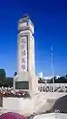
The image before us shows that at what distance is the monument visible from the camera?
2278cm

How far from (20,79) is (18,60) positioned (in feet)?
6.56

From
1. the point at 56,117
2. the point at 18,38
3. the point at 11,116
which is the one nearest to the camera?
the point at 11,116

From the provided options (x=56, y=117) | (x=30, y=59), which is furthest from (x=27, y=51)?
(x=56, y=117)

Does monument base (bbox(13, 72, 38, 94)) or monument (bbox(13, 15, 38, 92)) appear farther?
monument (bbox(13, 15, 38, 92))

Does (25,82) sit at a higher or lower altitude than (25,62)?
lower

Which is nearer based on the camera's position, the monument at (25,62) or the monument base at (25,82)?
the monument base at (25,82)

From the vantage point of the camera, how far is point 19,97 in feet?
48.0

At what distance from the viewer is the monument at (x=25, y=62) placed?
2278cm

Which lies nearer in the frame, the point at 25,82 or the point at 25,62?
the point at 25,82

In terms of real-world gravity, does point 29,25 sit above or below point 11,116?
above

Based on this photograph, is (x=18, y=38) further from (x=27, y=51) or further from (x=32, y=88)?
(x=32, y=88)

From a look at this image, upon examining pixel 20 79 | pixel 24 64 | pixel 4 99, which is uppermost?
pixel 24 64

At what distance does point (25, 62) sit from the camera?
23297 mm

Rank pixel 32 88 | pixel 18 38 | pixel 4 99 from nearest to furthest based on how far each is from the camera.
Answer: pixel 4 99, pixel 32 88, pixel 18 38
